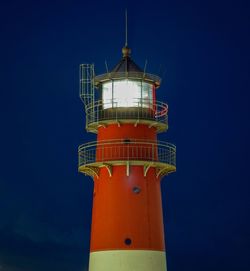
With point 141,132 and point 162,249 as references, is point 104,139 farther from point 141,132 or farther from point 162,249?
point 162,249

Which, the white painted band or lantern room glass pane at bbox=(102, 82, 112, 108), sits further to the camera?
lantern room glass pane at bbox=(102, 82, 112, 108)

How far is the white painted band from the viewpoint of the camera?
36531 millimetres

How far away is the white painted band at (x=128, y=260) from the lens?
120 ft

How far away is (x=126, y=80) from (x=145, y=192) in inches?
196

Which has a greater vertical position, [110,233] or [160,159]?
[160,159]

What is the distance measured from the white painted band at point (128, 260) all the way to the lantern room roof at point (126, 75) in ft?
24.7

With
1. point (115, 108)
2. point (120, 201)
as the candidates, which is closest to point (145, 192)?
point (120, 201)

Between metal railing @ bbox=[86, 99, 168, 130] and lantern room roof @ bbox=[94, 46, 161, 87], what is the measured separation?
3.10ft

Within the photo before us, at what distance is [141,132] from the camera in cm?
3816

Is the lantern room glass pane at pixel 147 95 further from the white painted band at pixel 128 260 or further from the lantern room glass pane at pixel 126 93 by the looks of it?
the white painted band at pixel 128 260

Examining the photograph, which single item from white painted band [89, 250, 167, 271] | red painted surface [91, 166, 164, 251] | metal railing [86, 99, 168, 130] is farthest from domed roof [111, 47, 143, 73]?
white painted band [89, 250, 167, 271]

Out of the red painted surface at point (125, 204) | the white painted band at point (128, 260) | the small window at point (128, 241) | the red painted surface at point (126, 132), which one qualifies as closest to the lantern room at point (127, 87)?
the red painted surface at point (126, 132)

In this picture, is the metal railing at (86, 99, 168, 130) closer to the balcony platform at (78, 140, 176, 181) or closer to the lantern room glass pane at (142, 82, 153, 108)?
the lantern room glass pane at (142, 82, 153, 108)

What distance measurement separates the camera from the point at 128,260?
120ft
